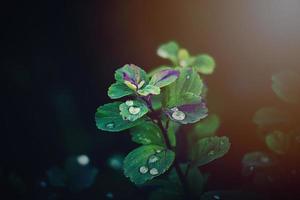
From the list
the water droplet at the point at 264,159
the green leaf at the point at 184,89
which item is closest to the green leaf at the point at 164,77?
the green leaf at the point at 184,89

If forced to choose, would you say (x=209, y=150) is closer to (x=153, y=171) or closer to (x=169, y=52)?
(x=153, y=171)

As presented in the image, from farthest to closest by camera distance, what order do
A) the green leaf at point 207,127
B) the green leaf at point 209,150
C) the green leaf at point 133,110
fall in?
the green leaf at point 207,127, the green leaf at point 209,150, the green leaf at point 133,110

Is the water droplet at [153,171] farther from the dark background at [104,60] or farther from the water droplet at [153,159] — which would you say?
the dark background at [104,60]

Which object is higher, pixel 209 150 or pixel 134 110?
pixel 134 110

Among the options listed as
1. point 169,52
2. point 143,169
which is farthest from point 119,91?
point 169,52

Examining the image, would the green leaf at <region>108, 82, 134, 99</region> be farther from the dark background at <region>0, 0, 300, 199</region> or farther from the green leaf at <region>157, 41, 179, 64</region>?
the dark background at <region>0, 0, 300, 199</region>
